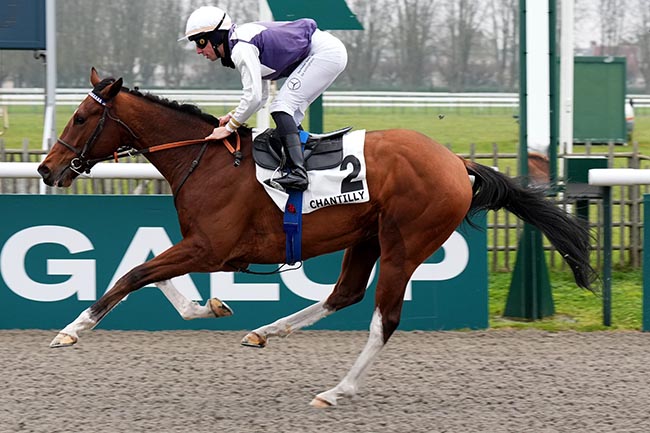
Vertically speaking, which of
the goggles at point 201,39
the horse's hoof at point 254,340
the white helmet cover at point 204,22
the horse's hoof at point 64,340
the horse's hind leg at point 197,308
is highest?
the white helmet cover at point 204,22

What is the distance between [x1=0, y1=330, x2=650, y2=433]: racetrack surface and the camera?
469 centimetres

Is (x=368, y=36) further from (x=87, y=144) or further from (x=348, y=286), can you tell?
(x=87, y=144)

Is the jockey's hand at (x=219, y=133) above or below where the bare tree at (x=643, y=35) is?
below

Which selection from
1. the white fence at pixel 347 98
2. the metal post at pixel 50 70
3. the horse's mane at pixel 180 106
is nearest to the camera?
the horse's mane at pixel 180 106

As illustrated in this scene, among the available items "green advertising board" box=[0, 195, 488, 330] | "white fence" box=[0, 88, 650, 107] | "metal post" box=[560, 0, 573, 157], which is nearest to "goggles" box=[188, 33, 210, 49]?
"green advertising board" box=[0, 195, 488, 330]

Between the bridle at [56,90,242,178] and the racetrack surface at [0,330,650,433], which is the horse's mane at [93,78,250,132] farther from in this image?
the racetrack surface at [0,330,650,433]

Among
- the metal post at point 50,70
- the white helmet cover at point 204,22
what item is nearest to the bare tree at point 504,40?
the metal post at point 50,70

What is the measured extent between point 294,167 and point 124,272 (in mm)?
2023

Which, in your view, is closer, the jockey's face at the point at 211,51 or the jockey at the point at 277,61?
the jockey at the point at 277,61

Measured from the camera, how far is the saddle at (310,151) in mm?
5184

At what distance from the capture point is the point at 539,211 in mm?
5707

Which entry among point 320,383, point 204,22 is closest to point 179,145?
point 204,22

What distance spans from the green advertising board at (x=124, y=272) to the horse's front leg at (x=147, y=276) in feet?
5.22

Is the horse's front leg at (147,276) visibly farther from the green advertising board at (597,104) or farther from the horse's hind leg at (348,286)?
the green advertising board at (597,104)
